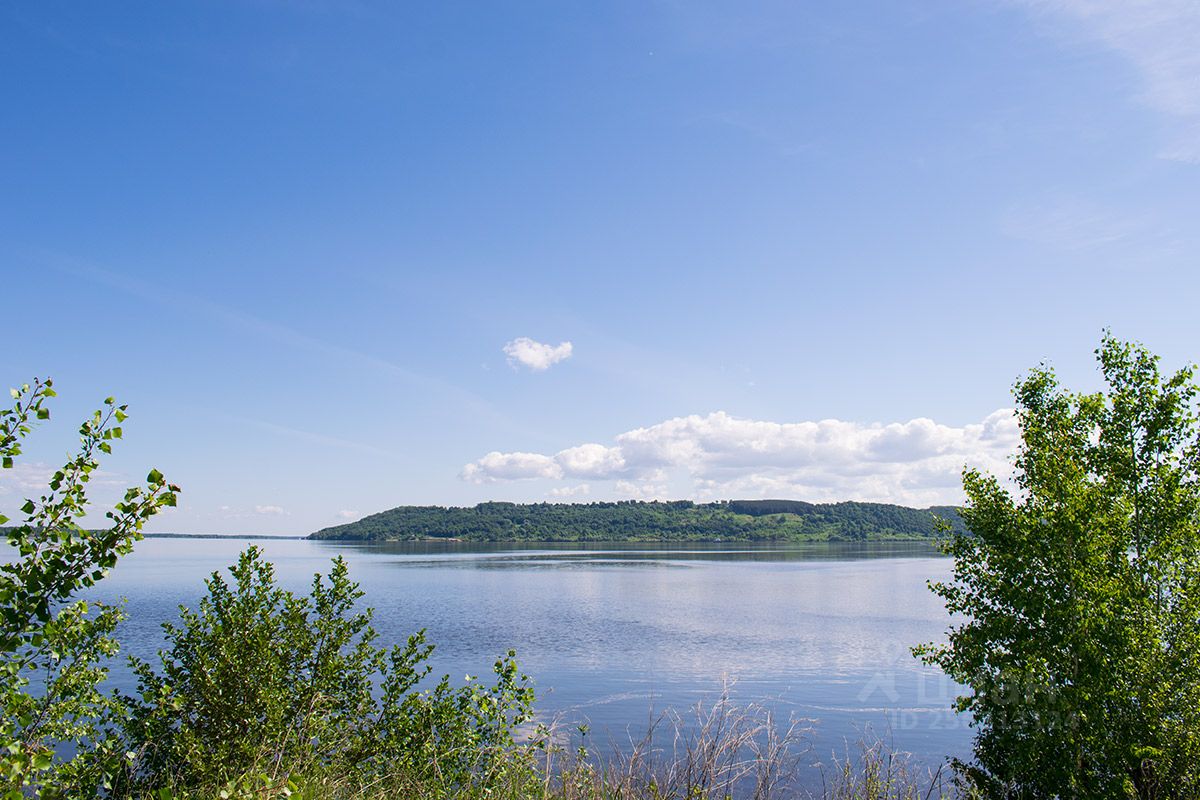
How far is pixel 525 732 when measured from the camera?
21.4 m

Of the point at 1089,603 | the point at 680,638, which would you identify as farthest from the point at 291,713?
the point at 680,638

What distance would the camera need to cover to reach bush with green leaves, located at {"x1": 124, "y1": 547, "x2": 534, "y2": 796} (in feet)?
33.4

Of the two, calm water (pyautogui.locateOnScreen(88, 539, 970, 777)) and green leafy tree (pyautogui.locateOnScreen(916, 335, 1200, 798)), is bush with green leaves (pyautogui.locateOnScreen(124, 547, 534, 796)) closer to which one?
calm water (pyautogui.locateOnScreen(88, 539, 970, 777))

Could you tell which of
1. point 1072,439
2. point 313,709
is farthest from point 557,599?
point 313,709

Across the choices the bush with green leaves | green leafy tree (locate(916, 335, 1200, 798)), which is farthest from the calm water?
green leafy tree (locate(916, 335, 1200, 798))

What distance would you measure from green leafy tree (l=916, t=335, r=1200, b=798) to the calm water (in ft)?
31.7

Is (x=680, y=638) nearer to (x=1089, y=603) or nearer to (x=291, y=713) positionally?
(x=1089, y=603)

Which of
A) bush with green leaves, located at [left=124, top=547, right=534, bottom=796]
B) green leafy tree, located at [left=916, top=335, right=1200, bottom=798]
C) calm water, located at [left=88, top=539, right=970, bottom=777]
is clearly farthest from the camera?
calm water, located at [left=88, top=539, right=970, bottom=777]

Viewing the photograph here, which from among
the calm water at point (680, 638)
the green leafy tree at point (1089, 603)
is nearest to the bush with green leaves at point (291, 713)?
the calm water at point (680, 638)

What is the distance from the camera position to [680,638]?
168ft

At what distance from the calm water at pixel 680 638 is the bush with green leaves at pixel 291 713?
13.8ft

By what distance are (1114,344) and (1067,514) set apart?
5.90 metres

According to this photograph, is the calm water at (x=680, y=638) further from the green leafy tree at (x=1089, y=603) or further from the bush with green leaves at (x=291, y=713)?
the green leafy tree at (x=1089, y=603)

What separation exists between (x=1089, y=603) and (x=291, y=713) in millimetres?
14513
